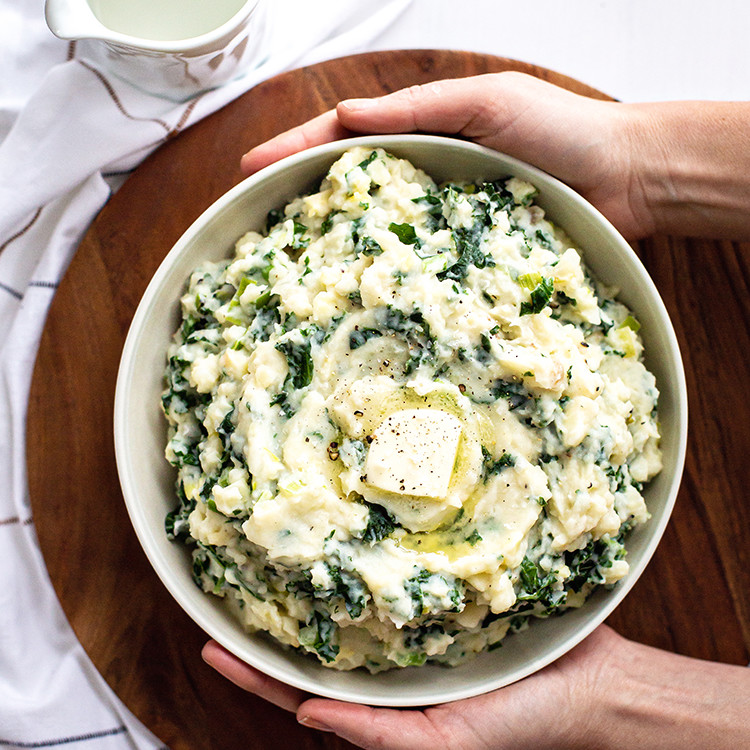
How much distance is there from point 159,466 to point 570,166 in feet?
5.92

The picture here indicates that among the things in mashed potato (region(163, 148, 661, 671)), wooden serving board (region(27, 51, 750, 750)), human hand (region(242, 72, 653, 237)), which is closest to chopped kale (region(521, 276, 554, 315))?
mashed potato (region(163, 148, 661, 671))

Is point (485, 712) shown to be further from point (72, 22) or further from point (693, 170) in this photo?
point (72, 22)

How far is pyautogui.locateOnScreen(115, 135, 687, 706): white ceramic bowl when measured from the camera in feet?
8.46

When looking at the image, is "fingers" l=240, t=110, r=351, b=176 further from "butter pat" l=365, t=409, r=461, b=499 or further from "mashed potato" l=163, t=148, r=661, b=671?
"butter pat" l=365, t=409, r=461, b=499

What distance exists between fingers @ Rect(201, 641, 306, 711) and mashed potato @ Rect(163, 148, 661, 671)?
186 millimetres

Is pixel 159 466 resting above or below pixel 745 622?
above

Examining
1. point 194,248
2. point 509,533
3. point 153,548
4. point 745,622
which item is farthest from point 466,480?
point 745,622

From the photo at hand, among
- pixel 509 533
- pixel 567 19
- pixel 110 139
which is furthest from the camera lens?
pixel 567 19

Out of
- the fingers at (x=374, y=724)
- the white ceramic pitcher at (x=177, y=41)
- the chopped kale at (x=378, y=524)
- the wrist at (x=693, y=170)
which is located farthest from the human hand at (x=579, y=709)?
the white ceramic pitcher at (x=177, y=41)

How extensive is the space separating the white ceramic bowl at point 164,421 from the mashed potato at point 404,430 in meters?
0.10

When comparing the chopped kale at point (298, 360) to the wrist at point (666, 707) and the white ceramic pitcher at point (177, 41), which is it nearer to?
the white ceramic pitcher at point (177, 41)

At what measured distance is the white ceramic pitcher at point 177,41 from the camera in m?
2.94

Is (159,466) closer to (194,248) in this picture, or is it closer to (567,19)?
(194,248)

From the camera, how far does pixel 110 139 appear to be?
3.11 m
